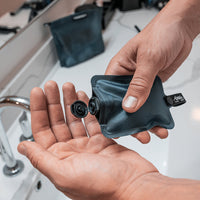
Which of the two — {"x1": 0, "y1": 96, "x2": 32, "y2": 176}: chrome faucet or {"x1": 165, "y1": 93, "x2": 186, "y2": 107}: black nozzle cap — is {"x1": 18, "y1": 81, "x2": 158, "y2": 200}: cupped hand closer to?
{"x1": 0, "y1": 96, "x2": 32, "y2": 176}: chrome faucet

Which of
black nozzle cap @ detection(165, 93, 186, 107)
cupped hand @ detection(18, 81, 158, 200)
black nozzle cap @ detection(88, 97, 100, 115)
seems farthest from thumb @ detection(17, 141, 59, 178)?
black nozzle cap @ detection(165, 93, 186, 107)

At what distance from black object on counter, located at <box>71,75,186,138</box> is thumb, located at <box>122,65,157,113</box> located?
0.03m

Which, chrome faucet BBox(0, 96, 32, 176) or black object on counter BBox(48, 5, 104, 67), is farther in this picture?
black object on counter BBox(48, 5, 104, 67)

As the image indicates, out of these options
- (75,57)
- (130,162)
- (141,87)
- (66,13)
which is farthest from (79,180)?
(66,13)

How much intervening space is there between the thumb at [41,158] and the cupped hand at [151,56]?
0.17m

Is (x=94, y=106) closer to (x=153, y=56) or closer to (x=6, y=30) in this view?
(x=153, y=56)

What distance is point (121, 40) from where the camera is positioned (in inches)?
40.3

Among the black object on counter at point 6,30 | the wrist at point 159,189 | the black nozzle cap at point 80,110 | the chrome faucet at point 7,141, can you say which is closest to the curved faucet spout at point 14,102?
the chrome faucet at point 7,141

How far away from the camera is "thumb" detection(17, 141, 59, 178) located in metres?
0.40

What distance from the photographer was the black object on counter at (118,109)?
Answer: 45 centimetres

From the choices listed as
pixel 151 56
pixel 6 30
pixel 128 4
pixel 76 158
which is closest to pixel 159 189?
pixel 76 158

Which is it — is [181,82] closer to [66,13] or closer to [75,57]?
[75,57]

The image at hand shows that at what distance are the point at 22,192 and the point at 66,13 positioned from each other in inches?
32.8

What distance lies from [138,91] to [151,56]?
3.9 inches
